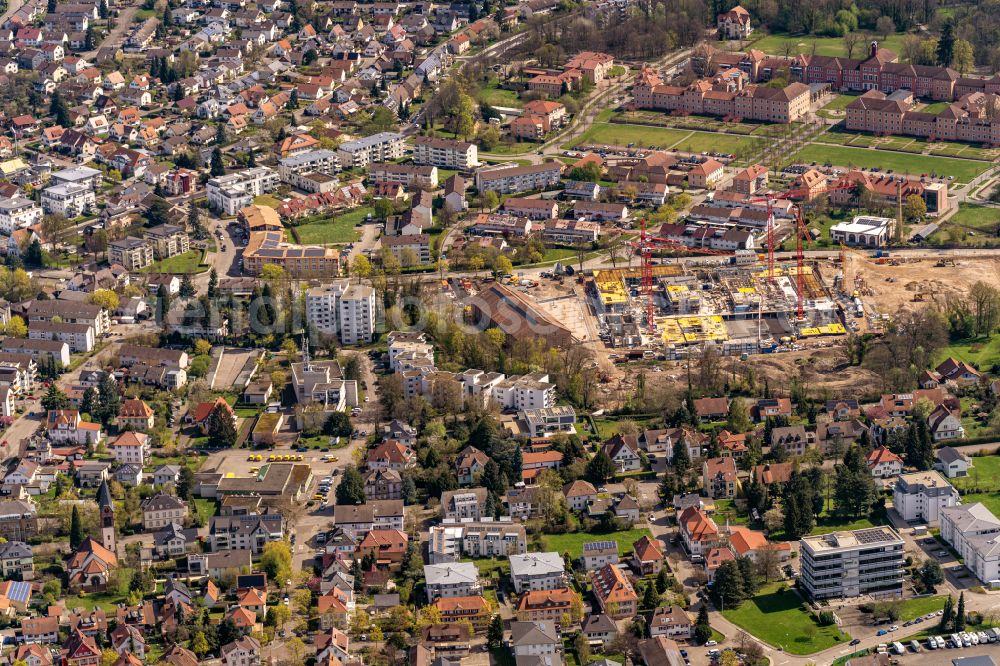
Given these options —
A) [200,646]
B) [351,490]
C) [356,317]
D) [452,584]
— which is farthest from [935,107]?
[200,646]

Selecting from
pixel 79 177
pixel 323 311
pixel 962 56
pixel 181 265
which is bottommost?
pixel 181 265

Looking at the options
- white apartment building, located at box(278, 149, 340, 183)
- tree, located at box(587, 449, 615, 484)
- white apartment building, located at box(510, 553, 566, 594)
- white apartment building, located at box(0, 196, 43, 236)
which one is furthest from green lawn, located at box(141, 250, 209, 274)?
white apartment building, located at box(510, 553, 566, 594)

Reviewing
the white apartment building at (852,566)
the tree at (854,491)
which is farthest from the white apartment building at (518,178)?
the white apartment building at (852,566)

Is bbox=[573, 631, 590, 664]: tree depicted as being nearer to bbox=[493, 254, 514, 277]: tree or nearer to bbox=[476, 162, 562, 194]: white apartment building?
bbox=[493, 254, 514, 277]: tree

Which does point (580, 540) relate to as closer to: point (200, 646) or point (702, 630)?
point (702, 630)

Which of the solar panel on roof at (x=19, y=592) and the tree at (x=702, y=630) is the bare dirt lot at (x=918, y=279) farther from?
the solar panel on roof at (x=19, y=592)
